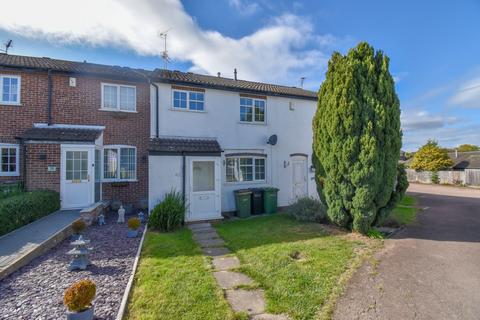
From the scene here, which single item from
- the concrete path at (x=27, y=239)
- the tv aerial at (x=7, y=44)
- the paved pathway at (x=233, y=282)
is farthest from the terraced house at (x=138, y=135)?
the paved pathway at (x=233, y=282)

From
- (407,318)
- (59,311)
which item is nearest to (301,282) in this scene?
(407,318)

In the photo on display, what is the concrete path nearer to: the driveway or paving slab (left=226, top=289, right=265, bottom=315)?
paving slab (left=226, top=289, right=265, bottom=315)

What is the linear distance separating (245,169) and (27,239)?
329 inches

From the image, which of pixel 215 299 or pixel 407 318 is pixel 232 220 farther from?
pixel 407 318

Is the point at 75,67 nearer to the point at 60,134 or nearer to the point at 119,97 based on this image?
the point at 119,97

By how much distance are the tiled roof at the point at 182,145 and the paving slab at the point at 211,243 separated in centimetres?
390

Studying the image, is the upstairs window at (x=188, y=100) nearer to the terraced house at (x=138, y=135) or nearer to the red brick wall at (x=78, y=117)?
the terraced house at (x=138, y=135)

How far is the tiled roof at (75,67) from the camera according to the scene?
1045cm

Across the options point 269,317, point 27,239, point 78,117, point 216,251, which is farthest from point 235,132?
point 269,317

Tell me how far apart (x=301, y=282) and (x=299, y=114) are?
10.3 m

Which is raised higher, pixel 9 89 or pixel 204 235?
pixel 9 89

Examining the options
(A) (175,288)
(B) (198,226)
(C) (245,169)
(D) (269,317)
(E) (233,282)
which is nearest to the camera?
(D) (269,317)

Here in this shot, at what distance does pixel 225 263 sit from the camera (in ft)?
18.8

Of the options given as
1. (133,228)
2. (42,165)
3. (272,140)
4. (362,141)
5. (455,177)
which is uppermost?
(272,140)
